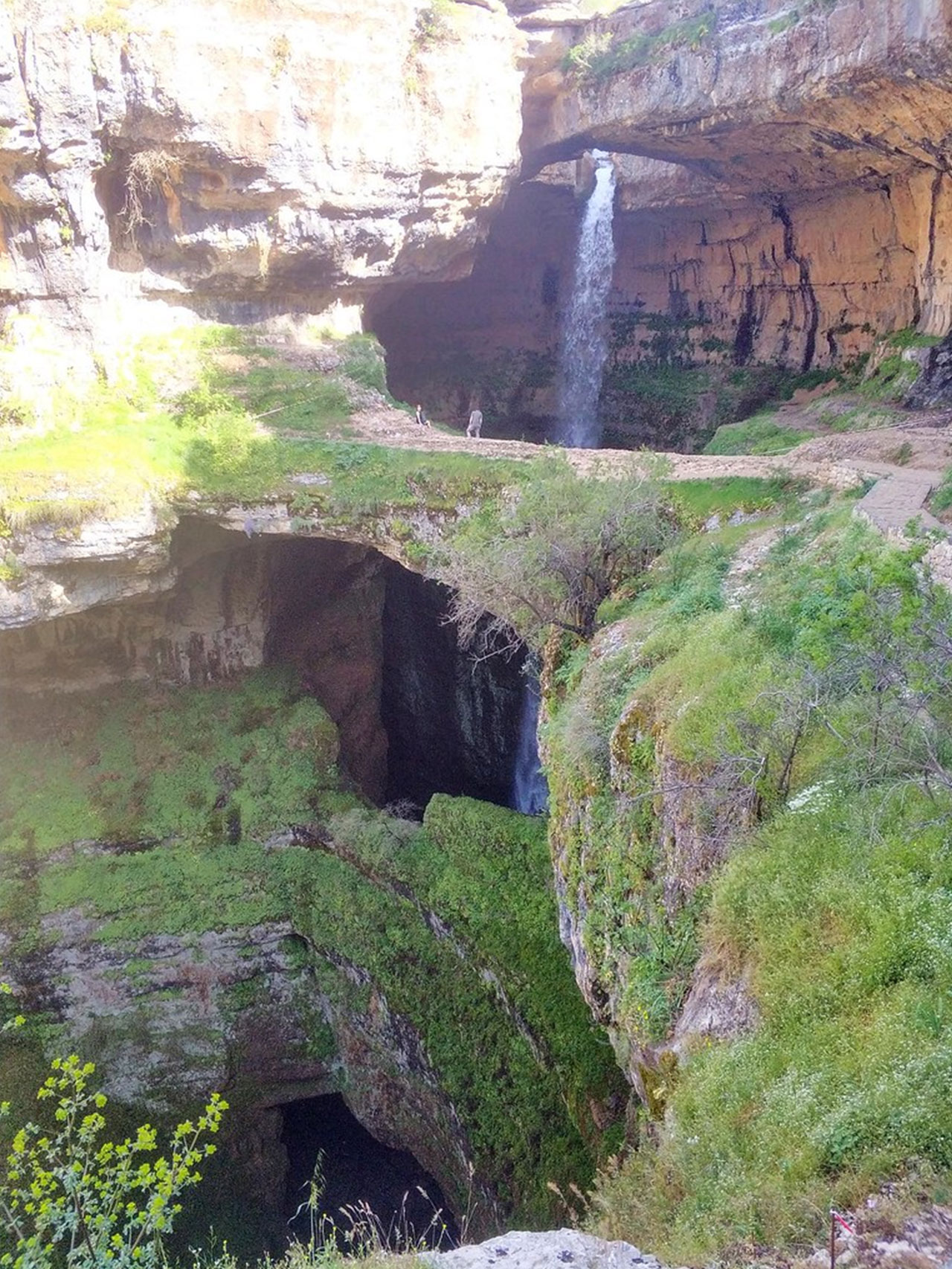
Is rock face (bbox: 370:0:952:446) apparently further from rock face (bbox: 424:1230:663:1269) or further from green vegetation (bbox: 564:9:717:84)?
rock face (bbox: 424:1230:663:1269)

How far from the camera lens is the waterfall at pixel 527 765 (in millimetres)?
20250

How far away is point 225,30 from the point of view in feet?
55.4

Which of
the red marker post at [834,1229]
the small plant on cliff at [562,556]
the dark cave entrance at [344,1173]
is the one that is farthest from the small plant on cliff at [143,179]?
the red marker post at [834,1229]

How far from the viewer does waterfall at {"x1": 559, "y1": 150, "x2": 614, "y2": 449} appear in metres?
28.3

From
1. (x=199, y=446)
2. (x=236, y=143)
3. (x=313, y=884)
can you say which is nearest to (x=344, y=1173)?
(x=313, y=884)

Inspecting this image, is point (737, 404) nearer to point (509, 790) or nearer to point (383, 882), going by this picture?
point (509, 790)

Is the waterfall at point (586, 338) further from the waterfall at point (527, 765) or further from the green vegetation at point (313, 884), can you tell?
the green vegetation at point (313, 884)

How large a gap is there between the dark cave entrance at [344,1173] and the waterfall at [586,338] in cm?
1986

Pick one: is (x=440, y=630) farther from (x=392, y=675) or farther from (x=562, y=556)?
(x=562, y=556)

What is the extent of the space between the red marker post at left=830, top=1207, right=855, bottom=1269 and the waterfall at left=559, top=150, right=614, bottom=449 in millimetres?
25716

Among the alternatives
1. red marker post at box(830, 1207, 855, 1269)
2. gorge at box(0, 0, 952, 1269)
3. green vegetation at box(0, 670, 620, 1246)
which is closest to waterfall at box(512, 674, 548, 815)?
gorge at box(0, 0, 952, 1269)

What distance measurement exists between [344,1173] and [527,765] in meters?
9.08

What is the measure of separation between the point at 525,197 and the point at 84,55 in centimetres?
1490

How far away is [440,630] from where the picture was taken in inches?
886
